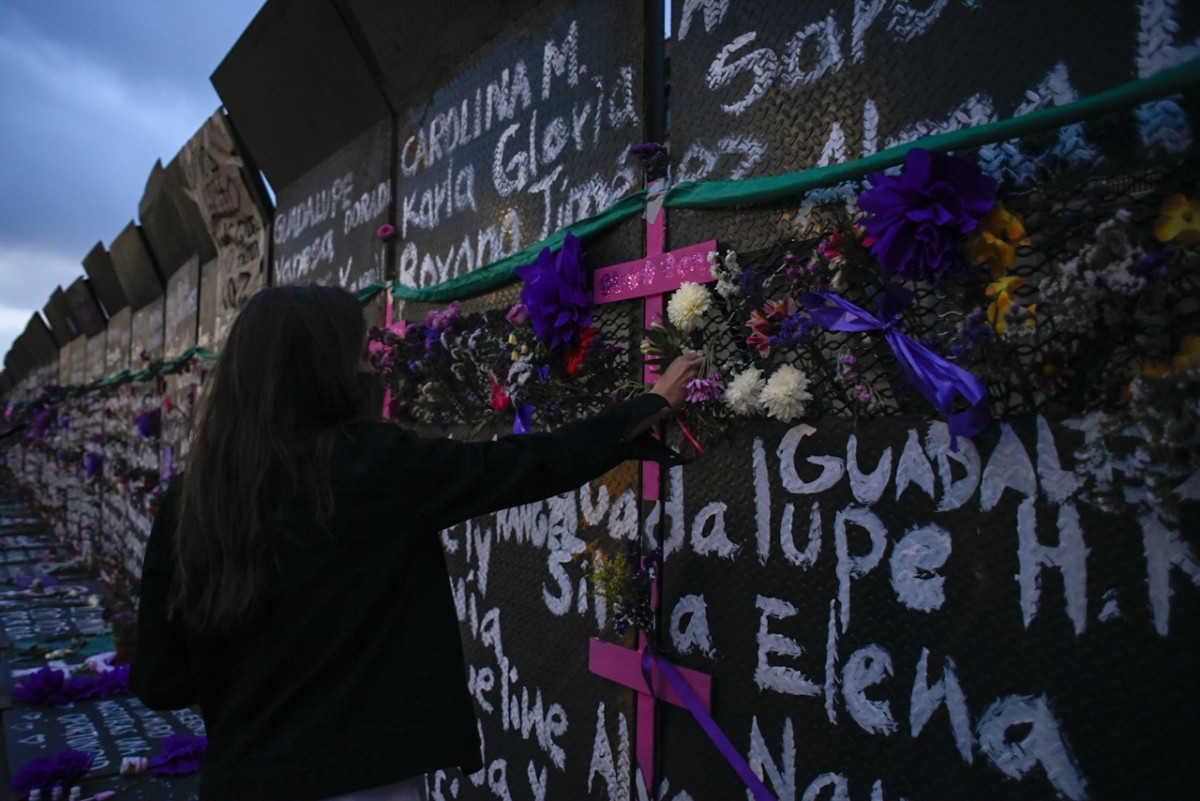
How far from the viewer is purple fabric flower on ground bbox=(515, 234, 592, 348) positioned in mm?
2512

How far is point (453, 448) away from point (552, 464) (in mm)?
210

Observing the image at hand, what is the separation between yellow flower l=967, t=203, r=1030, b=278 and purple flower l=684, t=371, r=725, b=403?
718mm

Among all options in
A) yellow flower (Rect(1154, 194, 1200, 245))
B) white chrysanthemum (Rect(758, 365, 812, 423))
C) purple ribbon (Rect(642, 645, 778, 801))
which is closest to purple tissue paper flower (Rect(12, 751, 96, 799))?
purple ribbon (Rect(642, 645, 778, 801))

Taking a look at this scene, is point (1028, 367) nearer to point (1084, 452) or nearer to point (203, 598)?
point (1084, 452)

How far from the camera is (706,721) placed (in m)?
2.05

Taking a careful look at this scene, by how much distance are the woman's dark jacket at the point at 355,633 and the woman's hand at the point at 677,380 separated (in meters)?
0.42

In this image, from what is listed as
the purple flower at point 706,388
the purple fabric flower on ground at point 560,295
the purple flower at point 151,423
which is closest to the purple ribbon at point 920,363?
the purple flower at point 706,388

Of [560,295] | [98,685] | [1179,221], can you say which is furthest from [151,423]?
[1179,221]

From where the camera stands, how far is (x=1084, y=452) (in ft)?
4.69

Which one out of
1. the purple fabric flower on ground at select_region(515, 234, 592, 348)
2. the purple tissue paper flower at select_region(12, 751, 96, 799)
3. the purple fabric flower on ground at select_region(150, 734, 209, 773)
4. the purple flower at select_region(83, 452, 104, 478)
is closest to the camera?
the purple fabric flower on ground at select_region(515, 234, 592, 348)

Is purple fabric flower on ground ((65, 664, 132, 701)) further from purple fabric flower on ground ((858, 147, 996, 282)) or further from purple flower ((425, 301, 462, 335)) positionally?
purple fabric flower on ground ((858, 147, 996, 282))

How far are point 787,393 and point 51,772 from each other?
386cm

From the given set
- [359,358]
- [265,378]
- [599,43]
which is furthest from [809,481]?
[599,43]

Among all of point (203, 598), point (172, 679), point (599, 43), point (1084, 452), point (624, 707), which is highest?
point (599, 43)
